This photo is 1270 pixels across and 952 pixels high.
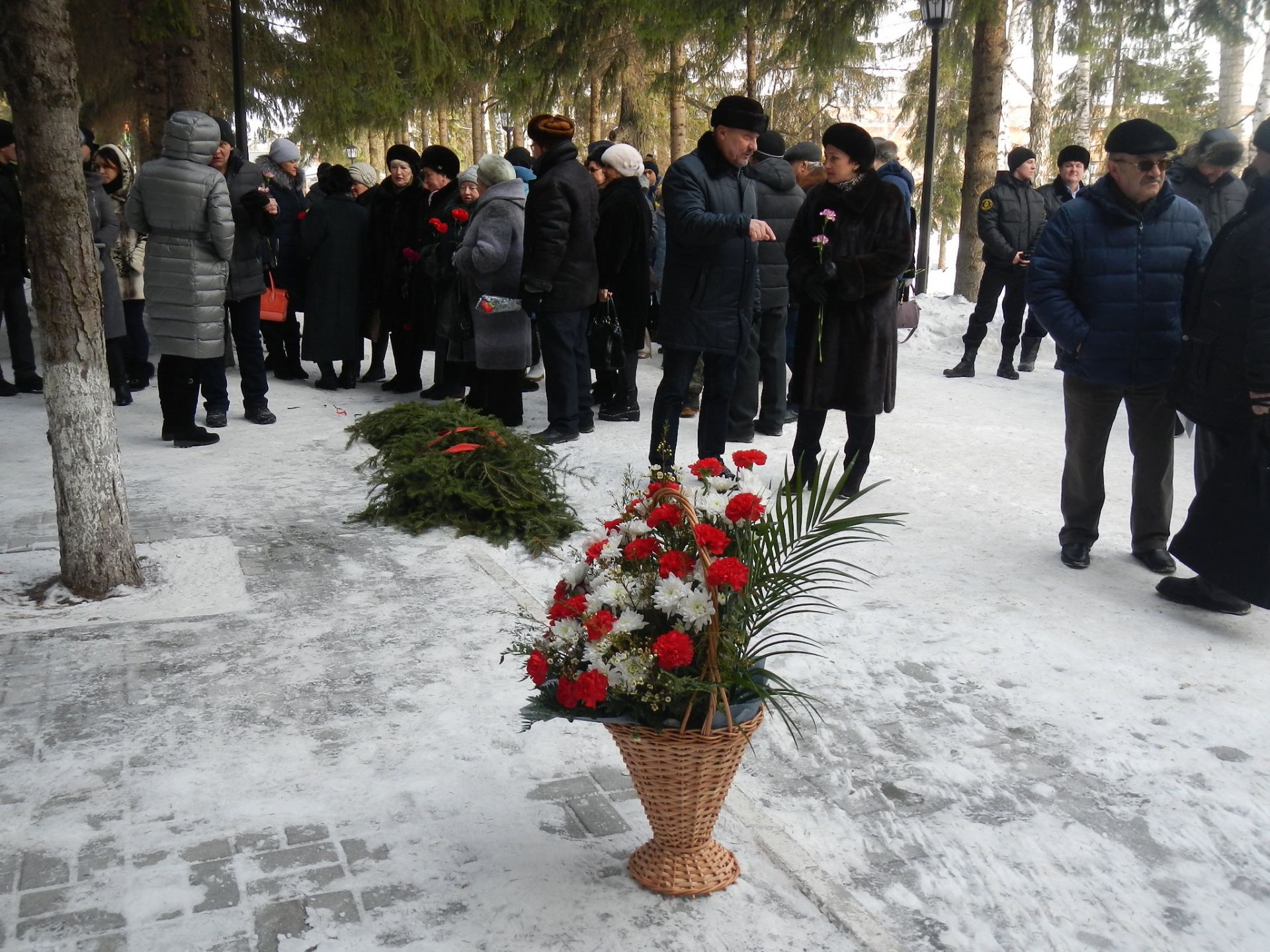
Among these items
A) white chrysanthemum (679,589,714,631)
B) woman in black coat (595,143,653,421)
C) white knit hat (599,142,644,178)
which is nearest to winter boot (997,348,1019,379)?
woman in black coat (595,143,653,421)

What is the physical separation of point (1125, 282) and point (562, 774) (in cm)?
355

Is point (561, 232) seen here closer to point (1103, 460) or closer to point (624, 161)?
point (624, 161)

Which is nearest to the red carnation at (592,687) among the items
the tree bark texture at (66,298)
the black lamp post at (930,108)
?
the tree bark texture at (66,298)

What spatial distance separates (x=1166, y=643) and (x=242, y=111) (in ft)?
30.8

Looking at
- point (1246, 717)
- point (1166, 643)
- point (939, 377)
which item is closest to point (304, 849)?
point (1246, 717)

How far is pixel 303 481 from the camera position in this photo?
22.6 feet

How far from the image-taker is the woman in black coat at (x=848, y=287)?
619 centimetres

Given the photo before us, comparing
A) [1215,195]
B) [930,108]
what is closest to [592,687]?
[1215,195]

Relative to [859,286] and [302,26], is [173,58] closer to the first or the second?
[302,26]

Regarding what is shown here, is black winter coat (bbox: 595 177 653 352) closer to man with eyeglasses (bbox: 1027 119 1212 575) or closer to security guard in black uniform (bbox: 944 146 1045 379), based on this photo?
man with eyeglasses (bbox: 1027 119 1212 575)

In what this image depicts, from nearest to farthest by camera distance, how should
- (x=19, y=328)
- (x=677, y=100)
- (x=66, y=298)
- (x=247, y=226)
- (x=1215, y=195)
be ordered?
(x=66, y=298)
(x=247, y=226)
(x=1215, y=195)
(x=19, y=328)
(x=677, y=100)

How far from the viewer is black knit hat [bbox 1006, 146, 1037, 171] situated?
10.5 m

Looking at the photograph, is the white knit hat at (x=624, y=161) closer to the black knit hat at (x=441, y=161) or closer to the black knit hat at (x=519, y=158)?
the black knit hat at (x=441, y=161)

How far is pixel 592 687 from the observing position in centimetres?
261
